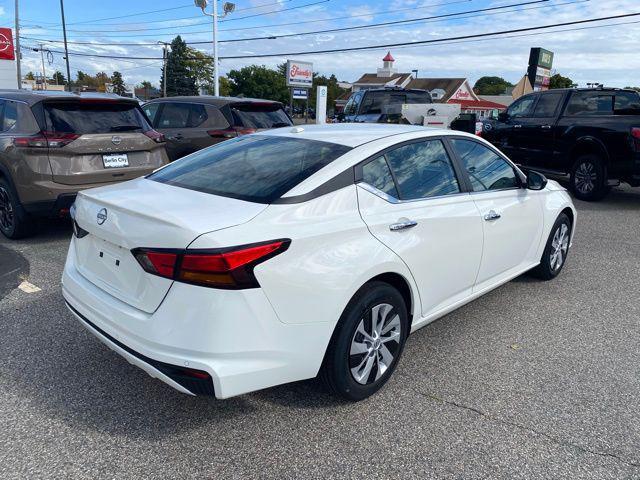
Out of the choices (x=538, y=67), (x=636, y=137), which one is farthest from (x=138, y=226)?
(x=538, y=67)

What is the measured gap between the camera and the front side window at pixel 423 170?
10.8 ft

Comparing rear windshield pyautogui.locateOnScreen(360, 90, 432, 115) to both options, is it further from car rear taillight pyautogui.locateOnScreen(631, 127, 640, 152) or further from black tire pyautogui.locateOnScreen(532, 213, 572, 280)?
black tire pyautogui.locateOnScreen(532, 213, 572, 280)

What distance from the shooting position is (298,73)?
30547 millimetres

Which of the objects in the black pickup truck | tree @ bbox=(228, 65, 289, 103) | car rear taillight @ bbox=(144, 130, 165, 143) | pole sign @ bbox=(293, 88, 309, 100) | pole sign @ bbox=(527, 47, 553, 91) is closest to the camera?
car rear taillight @ bbox=(144, 130, 165, 143)

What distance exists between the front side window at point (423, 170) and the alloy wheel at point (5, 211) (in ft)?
15.7

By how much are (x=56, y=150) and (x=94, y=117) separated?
0.64 metres

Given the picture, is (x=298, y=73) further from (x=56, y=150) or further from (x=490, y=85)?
(x=490, y=85)

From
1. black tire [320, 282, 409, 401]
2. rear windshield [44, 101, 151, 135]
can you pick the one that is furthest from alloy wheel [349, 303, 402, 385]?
rear windshield [44, 101, 151, 135]

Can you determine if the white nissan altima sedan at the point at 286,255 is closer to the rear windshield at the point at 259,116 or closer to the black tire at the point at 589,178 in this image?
the rear windshield at the point at 259,116

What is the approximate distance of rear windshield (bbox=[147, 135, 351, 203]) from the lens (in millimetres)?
2895

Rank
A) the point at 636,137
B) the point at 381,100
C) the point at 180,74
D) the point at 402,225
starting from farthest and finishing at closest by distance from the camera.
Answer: the point at 180,74 < the point at 381,100 < the point at 636,137 < the point at 402,225

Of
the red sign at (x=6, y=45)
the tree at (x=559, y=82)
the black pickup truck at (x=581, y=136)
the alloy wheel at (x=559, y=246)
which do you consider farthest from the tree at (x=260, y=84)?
the alloy wheel at (x=559, y=246)

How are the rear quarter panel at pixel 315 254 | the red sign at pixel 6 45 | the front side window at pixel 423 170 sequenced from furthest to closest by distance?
the red sign at pixel 6 45
the front side window at pixel 423 170
the rear quarter panel at pixel 315 254

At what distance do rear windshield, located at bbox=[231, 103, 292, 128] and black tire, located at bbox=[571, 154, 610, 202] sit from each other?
220 inches
